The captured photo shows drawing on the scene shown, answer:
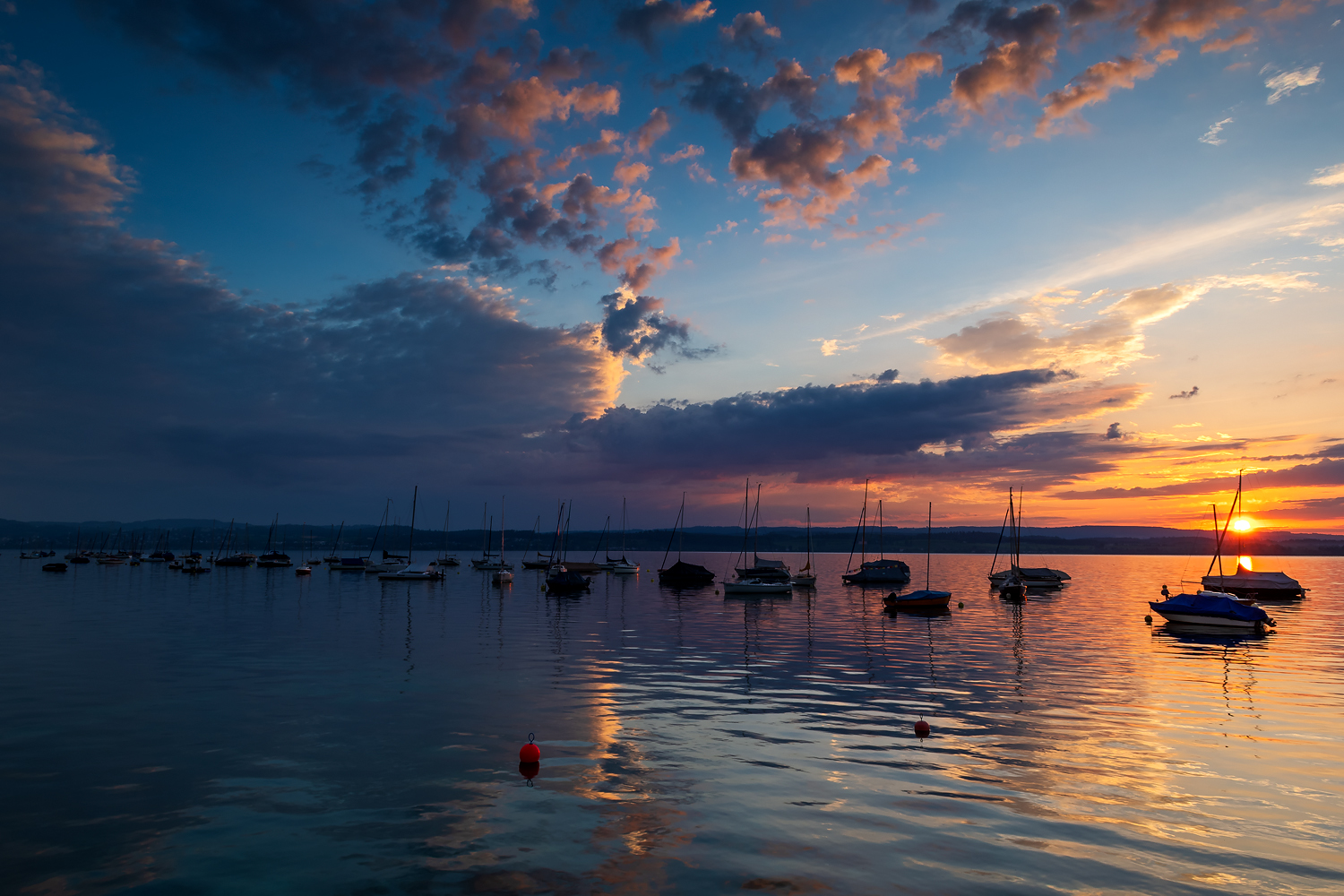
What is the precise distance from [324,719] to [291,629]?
33.8 m

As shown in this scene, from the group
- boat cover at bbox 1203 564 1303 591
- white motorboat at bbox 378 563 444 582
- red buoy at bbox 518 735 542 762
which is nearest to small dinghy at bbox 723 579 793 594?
white motorboat at bbox 378 563 444 582

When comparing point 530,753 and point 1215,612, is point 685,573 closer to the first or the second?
point 1215,612

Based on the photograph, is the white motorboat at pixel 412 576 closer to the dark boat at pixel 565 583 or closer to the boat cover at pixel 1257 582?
the dark boat at pixel 565 583

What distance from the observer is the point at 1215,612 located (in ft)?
186

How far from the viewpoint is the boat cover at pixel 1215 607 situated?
183ft

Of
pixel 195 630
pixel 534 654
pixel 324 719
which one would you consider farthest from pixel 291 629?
pixel 324 719

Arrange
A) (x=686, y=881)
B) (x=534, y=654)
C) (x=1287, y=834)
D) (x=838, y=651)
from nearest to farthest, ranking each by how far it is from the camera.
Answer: (x=686, y=881) → (x=1287, y=834) → (x=534, y=654) → (x=838, y=651)

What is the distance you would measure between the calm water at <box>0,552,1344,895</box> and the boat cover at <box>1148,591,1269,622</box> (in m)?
12.7

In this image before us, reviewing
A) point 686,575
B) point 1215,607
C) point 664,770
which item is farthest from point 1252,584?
point 664,770

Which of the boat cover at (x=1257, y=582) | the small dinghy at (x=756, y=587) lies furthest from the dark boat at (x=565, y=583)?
the boat cover at (x=1257, y=582)

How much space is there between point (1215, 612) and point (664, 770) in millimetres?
57243

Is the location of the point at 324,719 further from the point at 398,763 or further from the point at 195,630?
the point at 195,630

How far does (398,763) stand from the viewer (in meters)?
19.6

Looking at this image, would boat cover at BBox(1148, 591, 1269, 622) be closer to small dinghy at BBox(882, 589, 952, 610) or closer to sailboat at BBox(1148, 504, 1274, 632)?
sailboat at BBox(1148, 504, 1274, 632)
